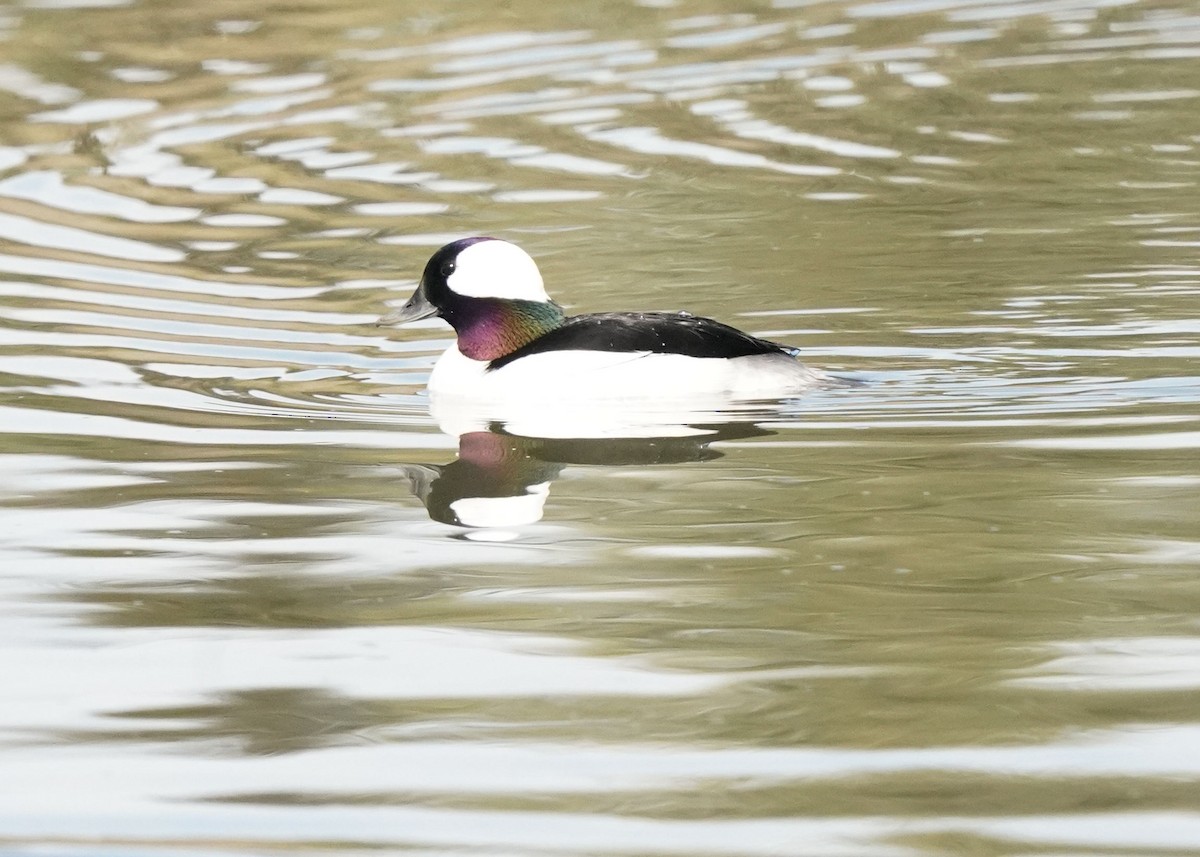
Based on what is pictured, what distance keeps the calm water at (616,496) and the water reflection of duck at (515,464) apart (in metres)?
0.03

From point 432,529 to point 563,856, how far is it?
236 cm

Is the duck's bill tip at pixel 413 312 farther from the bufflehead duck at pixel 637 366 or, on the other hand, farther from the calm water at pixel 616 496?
the bufflehead duck at pixel 637 366

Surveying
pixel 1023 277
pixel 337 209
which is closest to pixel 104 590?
pixel 1023 277

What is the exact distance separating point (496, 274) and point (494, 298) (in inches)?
3.8

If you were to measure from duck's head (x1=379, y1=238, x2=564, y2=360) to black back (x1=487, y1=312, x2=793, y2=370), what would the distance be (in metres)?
0.48

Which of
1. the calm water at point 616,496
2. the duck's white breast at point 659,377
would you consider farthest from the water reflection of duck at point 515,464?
the duck's white breast at point 659,377

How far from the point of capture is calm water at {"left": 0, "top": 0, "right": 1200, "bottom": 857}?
11.7 feet

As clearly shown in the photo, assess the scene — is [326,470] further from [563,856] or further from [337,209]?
[337,209]

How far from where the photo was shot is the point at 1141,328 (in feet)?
26.2

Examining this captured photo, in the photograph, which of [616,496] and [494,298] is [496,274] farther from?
[616,496]

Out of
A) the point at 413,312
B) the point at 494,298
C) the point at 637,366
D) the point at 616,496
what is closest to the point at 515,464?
the point at 616,496

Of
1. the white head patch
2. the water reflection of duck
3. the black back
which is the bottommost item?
the water reflection of duck

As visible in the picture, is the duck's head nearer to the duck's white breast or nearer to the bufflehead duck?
the bufflehead duck

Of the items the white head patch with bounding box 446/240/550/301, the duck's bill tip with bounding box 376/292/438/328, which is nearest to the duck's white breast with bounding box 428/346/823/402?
the white head patch with bounding box 446/240/550/301
